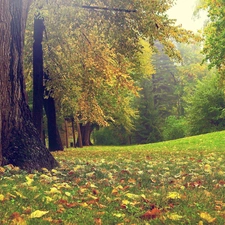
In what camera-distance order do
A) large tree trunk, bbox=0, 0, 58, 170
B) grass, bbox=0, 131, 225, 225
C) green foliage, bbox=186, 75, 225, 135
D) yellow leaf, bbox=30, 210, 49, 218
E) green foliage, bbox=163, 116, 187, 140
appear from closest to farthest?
yellow leaf, bbox=30, 210, 49, 218, grass, bbox=0, 131, 225, 225, large tree trunk, bbox=0, 0, 58, 170, green foliage, bbox=186, 75, 225, 135, green foliage, bbox=163, 116, 187, 140

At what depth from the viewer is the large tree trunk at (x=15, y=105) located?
751 centimetres

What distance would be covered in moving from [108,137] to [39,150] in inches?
1758

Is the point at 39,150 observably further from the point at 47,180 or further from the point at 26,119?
the point at 47,180

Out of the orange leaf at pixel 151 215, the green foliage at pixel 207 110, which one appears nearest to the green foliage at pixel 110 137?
the green foliage at pixel 207 110

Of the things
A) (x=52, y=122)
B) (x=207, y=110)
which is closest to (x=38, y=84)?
(x=52, y=122)

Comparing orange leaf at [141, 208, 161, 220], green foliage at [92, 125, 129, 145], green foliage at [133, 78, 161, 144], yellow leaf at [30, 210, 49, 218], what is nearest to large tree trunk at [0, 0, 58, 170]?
yellow leaf at [30, 210, 49, 218]

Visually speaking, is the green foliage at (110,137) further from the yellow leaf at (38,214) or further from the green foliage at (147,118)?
the yellow leaf at (38,214)

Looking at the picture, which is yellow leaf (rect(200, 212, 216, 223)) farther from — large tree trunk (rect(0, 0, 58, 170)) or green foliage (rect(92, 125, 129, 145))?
green foliage (rect(92, 125, 129, 145))

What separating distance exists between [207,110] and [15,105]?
3694 cm

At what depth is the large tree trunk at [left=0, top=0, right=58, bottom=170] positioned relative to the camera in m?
7.51

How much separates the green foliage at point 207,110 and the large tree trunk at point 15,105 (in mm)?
35908

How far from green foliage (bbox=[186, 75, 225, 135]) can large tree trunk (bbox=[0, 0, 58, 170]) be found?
118 ft

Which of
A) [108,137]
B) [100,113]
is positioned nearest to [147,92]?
[108,137]

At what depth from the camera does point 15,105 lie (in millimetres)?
7906
